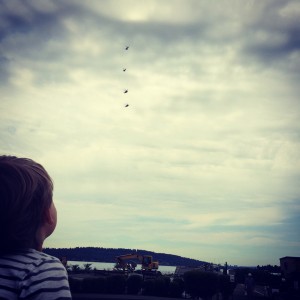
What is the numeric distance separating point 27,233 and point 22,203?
0.16 m

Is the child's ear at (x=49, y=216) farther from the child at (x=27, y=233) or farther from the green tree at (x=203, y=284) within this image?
the green tree at (x=203, y=284)

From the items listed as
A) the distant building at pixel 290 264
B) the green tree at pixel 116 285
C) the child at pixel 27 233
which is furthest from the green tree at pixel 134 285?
the child at pixel 27 233

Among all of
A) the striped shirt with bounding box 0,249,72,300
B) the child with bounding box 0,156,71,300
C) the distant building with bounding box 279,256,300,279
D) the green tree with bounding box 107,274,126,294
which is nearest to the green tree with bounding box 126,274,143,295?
the green tree with bounding box 107,274,126,294

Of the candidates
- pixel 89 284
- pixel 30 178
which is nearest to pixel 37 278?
pixel 30 178

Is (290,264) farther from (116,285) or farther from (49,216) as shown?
(49,216)

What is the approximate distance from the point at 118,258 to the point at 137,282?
17698 millimetres

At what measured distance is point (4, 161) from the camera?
1645 mm

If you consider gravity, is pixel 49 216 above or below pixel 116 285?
above

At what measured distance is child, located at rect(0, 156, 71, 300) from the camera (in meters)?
1.39

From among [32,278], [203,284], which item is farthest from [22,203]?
[203,284]

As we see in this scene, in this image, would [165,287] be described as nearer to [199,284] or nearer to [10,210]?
[199,284]

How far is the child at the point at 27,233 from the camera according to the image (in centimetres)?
139

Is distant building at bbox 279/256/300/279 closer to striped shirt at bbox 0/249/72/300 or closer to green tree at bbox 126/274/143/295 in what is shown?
green tree at bbox 126/274/143/295

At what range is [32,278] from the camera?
1403 millimetres
